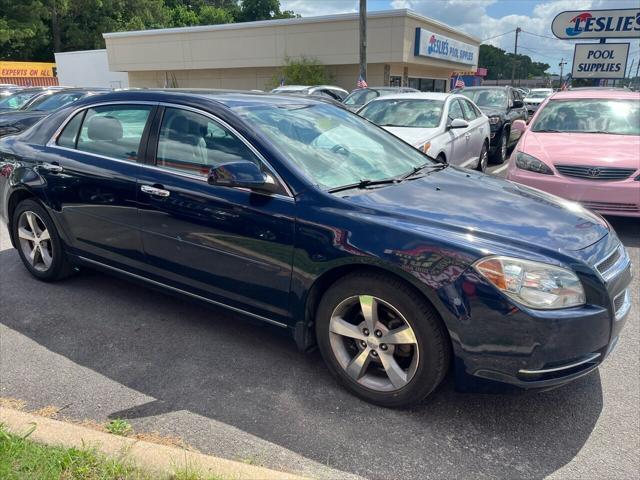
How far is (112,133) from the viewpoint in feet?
12.9

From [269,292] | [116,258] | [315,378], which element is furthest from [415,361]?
[116,258]

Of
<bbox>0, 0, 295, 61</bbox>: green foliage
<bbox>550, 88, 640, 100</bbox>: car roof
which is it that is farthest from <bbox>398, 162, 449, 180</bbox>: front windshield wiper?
A: <bbox>0, 0, 295, 61</bbox>: green foliage

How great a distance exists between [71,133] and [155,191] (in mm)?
1297

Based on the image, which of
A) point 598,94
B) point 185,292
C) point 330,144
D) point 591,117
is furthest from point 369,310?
point 598,94

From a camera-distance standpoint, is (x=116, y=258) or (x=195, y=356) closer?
(x=195, y=356)

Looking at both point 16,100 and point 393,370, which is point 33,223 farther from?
point 16,100

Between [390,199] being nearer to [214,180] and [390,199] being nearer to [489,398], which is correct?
[214,180]

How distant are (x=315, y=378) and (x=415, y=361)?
746mm

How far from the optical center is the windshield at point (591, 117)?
6.63m

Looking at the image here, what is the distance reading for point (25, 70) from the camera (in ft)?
115

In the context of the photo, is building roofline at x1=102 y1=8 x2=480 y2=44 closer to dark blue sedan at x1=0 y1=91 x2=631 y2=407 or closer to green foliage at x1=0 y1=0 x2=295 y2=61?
green foliage at x1=0 y1=0 x2=295 y2=61

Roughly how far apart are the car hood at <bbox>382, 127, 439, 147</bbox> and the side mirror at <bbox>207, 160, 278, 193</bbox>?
418cm

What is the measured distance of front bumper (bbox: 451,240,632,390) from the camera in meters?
2.41

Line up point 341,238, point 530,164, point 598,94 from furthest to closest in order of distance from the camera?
point 598,94, point 530,164, point 341,238
